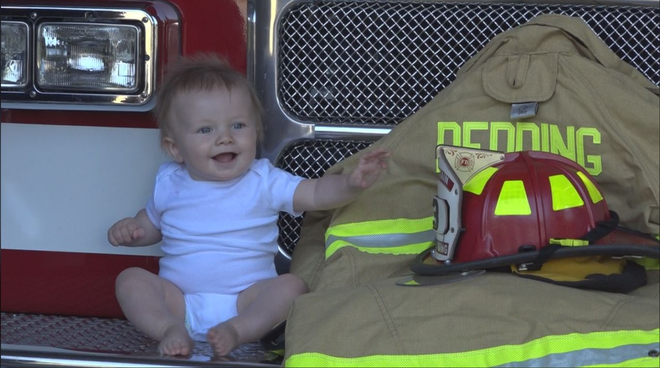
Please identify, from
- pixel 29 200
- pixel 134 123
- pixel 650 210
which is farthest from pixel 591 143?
pixel 29 200

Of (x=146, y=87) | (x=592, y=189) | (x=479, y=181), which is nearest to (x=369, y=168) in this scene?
(x=479, y=181)

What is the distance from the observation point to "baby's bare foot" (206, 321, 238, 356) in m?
1.97

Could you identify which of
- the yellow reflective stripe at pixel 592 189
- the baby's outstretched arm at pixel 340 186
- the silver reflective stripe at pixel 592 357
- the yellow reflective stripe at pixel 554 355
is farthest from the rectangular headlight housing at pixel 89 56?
the silver reflective stripe at pixel 592 357

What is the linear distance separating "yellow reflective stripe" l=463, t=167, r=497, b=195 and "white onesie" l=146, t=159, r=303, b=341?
1.51 feet

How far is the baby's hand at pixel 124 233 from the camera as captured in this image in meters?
2.34

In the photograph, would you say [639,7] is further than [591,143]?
Yes

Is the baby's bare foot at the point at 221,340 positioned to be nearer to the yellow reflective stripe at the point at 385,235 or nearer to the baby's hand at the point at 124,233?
the yellow reflective stripe at the point at 385,235

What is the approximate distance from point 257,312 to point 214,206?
308mm

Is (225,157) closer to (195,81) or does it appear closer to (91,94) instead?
(195,81)

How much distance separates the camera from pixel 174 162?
2.39 metres

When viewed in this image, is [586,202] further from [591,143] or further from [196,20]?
[196,20]

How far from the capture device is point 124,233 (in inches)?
92.1

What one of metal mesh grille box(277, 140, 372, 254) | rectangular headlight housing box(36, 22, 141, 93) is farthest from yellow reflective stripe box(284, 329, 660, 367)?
rectangular headlight housing box(36, 22, 141, 93)

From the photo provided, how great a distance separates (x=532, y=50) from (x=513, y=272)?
1.85 feet
